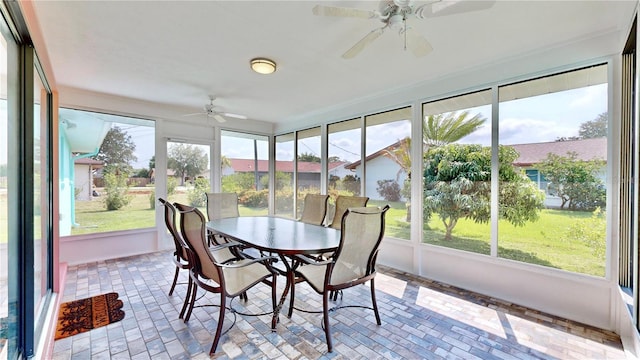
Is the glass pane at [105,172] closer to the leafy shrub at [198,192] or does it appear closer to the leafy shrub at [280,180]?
the leafy shrub at [198,192]

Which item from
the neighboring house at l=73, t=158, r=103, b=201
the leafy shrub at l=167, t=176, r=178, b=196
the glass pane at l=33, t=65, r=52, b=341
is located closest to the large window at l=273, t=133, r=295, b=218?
the leafy shrub at l=167, t=176, r=178, b=196

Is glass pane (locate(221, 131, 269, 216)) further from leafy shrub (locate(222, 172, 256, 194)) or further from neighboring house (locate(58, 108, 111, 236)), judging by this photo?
neighboring house (locate(58, 108, 111, 236))

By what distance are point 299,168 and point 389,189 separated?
232cm

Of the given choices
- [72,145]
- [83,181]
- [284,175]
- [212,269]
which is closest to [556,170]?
[212,269]

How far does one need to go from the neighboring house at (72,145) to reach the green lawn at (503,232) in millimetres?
124

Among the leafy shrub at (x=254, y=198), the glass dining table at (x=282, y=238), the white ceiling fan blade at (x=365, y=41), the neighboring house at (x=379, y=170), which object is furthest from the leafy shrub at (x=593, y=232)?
the leafy shrub at (x=254, y=198)

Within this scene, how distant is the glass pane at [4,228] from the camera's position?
1399 mm

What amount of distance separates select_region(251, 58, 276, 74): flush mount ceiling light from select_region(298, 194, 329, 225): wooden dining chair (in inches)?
71.4

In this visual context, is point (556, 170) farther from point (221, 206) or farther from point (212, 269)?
point (221, 206)

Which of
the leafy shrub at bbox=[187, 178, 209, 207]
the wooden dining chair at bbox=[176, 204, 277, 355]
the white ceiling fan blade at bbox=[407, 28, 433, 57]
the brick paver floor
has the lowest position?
the brick paver floor

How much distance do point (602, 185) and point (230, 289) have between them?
3.28 meters

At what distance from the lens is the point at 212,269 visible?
2082 millimetres

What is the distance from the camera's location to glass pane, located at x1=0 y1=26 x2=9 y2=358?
1.40m

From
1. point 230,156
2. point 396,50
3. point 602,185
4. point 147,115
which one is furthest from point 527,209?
point 147,115
